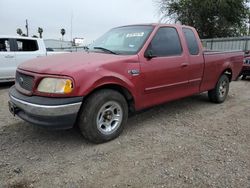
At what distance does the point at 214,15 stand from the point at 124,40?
80.5ft

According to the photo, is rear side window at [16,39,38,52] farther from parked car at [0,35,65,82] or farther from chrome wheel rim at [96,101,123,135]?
chrome wheel rim at [96,101,123,135]

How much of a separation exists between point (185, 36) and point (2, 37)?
238 inches

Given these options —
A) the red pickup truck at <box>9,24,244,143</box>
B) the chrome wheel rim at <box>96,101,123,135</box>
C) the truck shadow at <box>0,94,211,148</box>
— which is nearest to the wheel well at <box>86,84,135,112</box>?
the red pickup truck at <box>9,24,244,143</box>

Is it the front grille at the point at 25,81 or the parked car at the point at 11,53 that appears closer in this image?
the front grille at the point at 25,81

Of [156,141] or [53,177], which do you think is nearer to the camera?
[53,177]

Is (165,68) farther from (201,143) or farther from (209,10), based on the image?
(209,10)

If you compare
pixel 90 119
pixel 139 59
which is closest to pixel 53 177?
pixel 90 119

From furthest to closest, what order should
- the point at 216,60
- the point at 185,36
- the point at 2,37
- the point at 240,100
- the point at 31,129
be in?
the point at 2,37
the point at 240,100
the point at 216,60
the point at 185,36
the point at 31,129

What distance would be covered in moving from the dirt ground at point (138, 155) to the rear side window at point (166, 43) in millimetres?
1294

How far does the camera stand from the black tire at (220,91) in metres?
6.16

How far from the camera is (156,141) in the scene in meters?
4.02

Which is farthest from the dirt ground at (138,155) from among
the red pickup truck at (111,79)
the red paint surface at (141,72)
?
the red paint surface at (141,72)

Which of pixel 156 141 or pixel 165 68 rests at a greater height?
pixel 165 68

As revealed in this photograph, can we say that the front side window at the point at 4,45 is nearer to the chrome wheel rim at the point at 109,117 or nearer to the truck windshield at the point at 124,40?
the truck windshield at the point at 124,40
